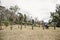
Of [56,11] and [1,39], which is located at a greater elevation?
[56,11]

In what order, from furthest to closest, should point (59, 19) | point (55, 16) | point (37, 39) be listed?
point (55, 16) < point (59, 19) < point (37, 39)

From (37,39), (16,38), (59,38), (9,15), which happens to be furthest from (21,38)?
(9,15)

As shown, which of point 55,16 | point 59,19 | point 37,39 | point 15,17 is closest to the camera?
point 37,39

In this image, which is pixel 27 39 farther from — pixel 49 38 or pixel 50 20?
pixel 50 20

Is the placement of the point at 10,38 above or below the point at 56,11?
below

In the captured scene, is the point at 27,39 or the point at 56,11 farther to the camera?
the point at 56,11

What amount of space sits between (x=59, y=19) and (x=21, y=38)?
1068 centimetres

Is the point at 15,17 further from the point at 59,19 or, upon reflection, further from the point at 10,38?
the point at 10,38

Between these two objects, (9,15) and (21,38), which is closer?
(21,38)

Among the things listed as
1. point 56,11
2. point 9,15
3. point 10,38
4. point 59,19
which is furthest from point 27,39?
point 9,15

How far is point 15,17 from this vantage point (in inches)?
1005

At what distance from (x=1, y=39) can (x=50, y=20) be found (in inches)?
483

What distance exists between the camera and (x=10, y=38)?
11.7 m

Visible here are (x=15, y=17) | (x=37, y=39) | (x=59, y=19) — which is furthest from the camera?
(x=15, y=17)
